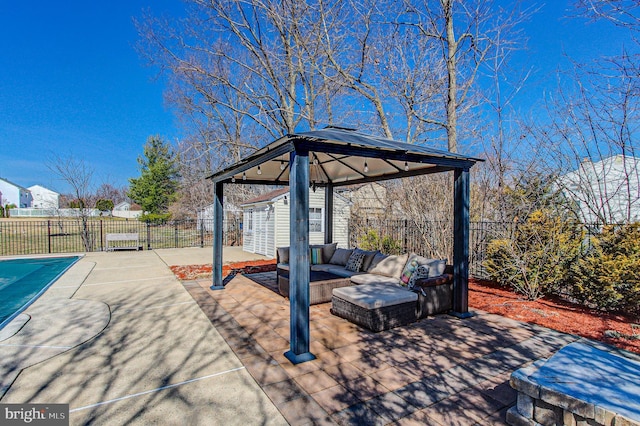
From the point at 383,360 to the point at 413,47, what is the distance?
9988 mm

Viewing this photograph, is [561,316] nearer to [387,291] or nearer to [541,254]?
[541,254]

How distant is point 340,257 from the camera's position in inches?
277

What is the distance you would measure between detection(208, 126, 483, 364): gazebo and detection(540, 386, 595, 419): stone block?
2084mm

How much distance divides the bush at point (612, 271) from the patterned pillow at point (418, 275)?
2.71 meters

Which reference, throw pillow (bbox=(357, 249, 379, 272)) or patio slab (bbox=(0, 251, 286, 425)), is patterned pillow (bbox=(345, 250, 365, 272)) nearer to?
throw pillow (bbox=(357, 249, 379, 272))

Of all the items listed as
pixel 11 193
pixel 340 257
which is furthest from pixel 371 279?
pixel 11 193

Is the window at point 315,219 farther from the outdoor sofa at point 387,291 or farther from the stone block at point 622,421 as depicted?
the stone block at point 622,421

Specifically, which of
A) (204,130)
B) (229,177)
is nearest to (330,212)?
(229,177)

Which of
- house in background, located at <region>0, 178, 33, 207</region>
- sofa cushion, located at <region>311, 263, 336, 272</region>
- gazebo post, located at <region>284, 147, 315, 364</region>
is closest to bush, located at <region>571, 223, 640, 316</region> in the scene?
sofa cushion, located at <region>311, 263, 336, 272</region>

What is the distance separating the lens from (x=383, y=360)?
334cm

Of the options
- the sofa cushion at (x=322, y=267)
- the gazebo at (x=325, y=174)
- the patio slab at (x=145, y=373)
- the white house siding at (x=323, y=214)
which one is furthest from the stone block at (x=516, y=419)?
the white house siding at (x=323, y=214)

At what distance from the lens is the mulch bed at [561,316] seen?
13.3ft

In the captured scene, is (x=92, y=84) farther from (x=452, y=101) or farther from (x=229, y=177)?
(x=452, y=101)

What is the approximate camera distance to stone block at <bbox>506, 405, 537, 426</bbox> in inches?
85.6
